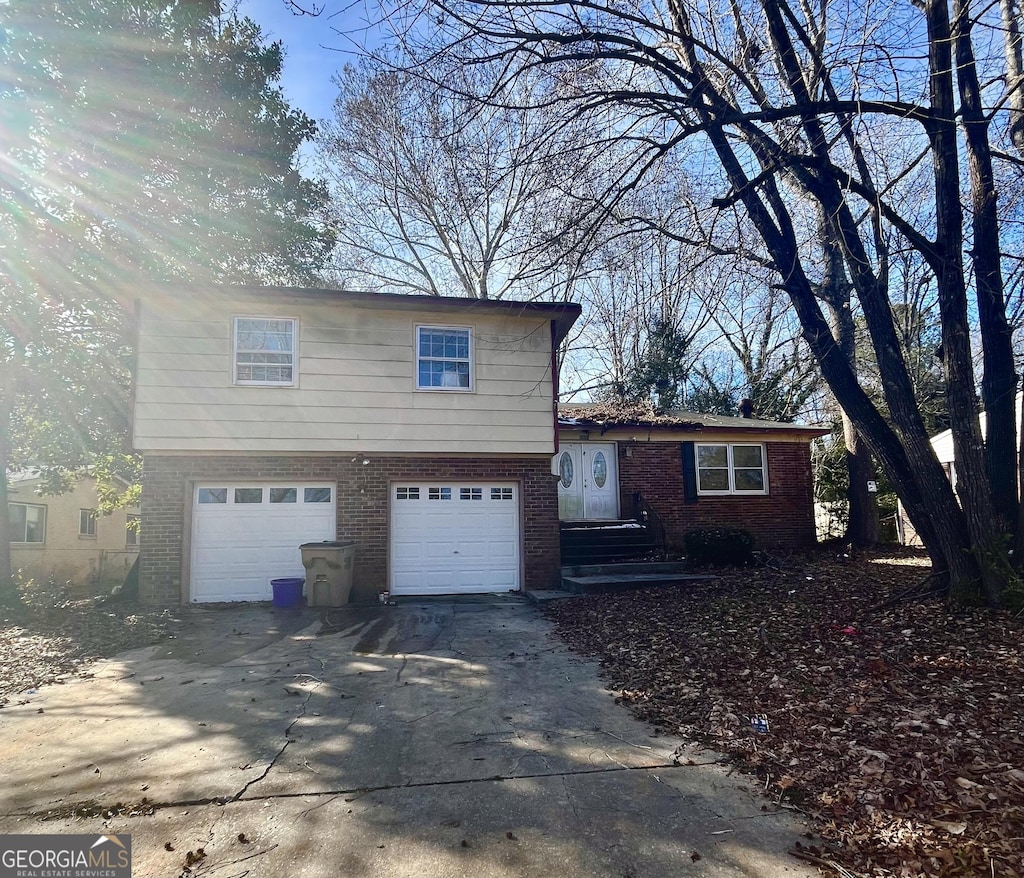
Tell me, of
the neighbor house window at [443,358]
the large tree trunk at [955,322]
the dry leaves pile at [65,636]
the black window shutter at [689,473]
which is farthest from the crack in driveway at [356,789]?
the black window shutter at [689,473]

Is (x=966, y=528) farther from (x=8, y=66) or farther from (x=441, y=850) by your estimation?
(x=8, y=66)

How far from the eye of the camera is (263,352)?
10664mm

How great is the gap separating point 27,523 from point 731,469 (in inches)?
830

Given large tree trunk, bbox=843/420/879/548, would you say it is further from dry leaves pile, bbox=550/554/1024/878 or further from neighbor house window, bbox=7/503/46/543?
neighbor house window, bbox=7/503/46/543

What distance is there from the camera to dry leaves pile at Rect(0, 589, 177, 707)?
6.48 meters

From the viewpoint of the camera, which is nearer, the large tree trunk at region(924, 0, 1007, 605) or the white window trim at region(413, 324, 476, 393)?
the large tree trunk at region(924, 0, 1007, 605)

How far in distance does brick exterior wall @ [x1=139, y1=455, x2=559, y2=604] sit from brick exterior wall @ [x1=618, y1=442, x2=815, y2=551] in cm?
371

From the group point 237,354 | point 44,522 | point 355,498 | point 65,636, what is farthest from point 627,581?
point 44,522

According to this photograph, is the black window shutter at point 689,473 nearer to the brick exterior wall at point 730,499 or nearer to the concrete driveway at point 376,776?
the brick exterior wall at point 730,499

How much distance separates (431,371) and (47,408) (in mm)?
8460

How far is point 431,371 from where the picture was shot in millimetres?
11188

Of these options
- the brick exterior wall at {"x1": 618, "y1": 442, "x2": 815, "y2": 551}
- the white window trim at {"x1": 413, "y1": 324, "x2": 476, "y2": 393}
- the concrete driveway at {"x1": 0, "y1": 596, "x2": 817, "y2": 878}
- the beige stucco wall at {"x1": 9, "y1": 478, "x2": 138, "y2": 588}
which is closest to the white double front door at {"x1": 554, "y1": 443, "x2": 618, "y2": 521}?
the brick exterior wall at {"x1": 618, "y1": 442, "x2": 815, "y2": 551}

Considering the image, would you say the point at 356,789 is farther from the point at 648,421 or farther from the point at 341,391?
the point at 648,421

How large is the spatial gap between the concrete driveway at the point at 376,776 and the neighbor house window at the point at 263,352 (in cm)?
542
